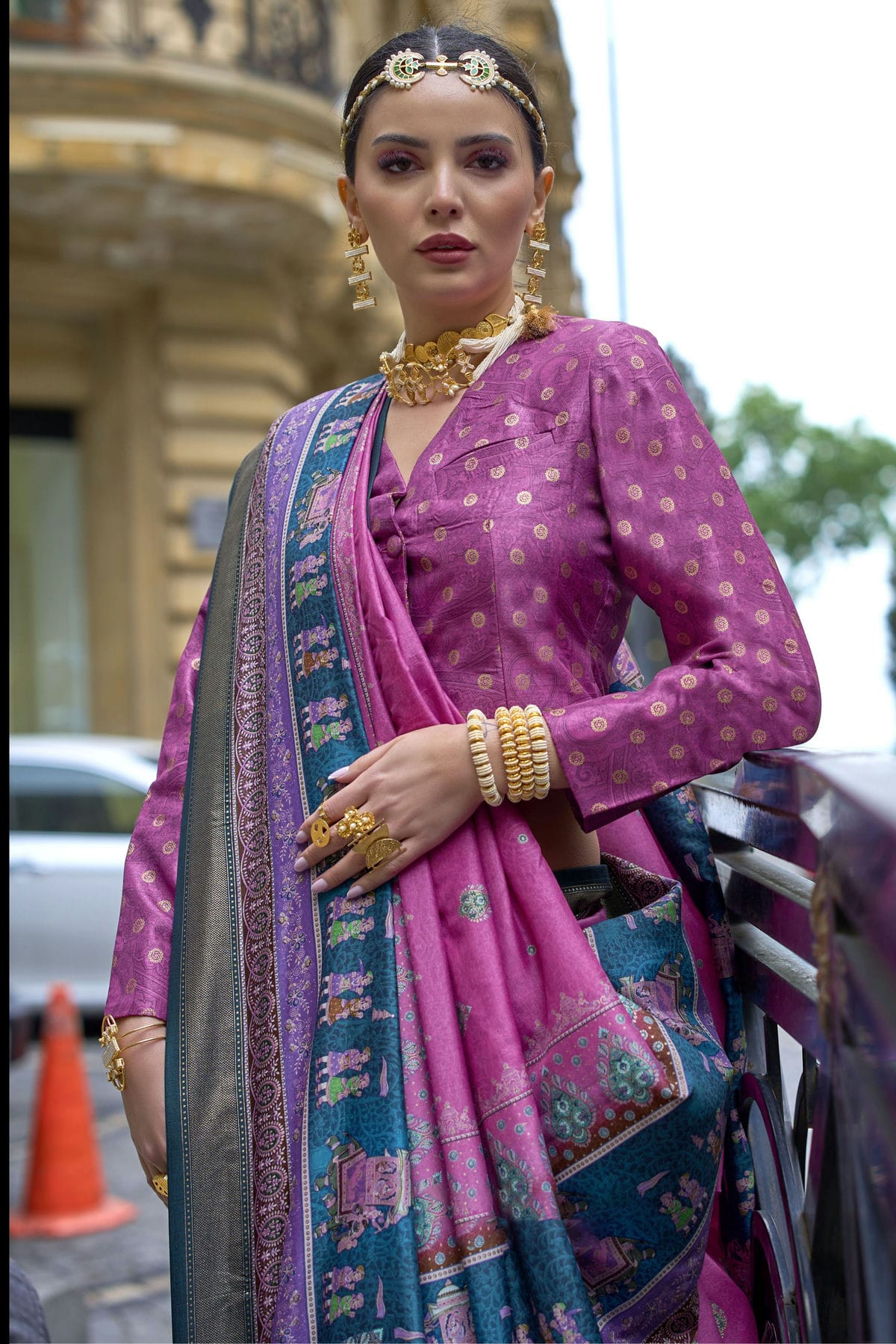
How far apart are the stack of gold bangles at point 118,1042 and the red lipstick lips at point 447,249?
3.04 feet

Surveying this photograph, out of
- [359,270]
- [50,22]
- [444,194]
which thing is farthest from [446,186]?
[50,22]

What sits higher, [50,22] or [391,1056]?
[50,22]

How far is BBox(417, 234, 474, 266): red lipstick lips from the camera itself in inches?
66.7

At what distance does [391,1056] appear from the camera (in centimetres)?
144

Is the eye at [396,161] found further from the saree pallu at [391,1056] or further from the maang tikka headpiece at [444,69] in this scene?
the saree pallu at [391,1056]

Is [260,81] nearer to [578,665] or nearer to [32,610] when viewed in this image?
[32,610]

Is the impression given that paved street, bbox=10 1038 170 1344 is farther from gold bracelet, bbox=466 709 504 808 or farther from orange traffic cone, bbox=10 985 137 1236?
gold bracelet, bbox=466 709 504 808

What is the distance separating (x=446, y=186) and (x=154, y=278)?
8.52 metres

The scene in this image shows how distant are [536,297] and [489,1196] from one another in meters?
1.06

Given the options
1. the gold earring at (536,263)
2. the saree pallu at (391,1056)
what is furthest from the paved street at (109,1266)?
the gold earring at (536,263)

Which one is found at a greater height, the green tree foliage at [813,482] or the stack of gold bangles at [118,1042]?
the green tree foliage at [813,482]

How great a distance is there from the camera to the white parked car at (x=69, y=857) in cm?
689

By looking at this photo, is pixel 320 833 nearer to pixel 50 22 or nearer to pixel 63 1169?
pixel 63 1169

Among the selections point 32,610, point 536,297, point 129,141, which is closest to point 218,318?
point 129,141
